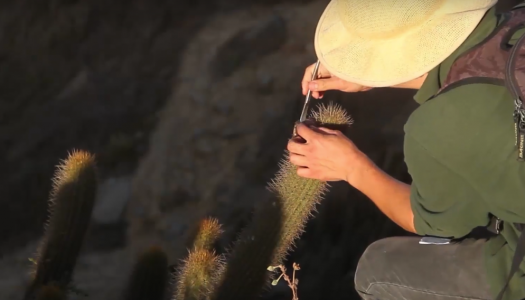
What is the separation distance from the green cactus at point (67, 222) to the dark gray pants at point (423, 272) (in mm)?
1117

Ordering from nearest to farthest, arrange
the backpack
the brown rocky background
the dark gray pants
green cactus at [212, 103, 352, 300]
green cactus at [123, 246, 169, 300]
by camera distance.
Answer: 1. the backpack
2. the dark gray pants
3. green cactus at [212, 103, 352, 300]
4. green cactus at [123, 246, 169, 300]
5. the brown rocky background

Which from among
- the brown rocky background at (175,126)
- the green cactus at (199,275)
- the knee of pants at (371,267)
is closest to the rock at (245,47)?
the brown rocky background at (175,126)

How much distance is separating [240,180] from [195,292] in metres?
1.03

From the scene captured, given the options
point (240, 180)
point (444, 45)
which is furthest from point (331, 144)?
point (240, 180)

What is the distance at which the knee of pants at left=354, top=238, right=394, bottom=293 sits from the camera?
2113 mm

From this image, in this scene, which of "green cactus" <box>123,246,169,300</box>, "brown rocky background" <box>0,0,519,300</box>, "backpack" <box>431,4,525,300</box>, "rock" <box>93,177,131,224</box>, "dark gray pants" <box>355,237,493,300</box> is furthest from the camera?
"rock" <box>93,177,131,224</box>

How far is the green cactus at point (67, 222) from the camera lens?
2.57 meters

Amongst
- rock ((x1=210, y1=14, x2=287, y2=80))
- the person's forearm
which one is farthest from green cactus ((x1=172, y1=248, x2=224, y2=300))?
rock ((x1=210, y1=14, x2=287, y2=80))

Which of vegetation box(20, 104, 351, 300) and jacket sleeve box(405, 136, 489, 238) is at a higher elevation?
jacket sleeve box(405, 136, 489, 238)

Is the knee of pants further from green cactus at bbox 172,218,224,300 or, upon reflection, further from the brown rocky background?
the brown rocky background

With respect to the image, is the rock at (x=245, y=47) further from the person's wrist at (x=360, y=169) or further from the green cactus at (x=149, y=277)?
the person's wrist at (x=360, y=169)

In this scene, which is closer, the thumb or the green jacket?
the green jacket

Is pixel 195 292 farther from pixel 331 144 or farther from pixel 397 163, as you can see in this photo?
pixel 397 163

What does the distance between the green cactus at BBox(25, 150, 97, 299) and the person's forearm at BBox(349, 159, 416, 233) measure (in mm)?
1117
